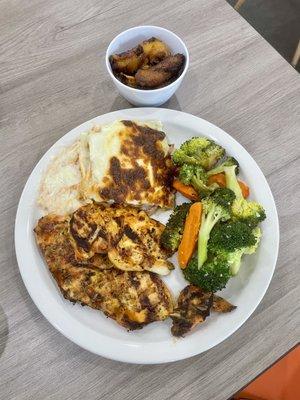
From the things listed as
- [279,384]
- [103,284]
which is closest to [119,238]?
[103,284]

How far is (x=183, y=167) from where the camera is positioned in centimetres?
143

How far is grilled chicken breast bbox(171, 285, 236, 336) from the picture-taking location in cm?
124

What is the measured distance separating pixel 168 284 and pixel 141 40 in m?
0.87

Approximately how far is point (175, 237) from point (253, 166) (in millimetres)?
374

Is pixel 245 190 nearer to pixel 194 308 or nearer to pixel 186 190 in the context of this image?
pixel 186 190

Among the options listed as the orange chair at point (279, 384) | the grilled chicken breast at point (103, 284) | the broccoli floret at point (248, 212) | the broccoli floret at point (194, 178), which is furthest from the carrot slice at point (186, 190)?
the orange chair at point (279, 384)

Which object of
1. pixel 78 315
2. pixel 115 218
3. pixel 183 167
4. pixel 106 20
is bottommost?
pixel 78 315

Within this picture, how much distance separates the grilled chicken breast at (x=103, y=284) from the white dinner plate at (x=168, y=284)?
0.04 meters

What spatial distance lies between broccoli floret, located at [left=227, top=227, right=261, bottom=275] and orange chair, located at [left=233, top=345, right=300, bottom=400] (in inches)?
18.1

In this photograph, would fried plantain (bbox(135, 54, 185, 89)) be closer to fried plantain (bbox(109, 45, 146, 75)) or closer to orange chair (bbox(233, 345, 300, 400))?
fried plantain (bbox(109, 45, 146, 75))

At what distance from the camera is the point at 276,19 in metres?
3.22

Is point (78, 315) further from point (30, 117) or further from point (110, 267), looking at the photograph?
point (30, 117)

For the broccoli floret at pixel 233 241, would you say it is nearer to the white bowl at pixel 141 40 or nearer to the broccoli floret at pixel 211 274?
the broccoli floret at pixel 211 274

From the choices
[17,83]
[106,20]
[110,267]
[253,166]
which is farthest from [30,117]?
[253,166]
